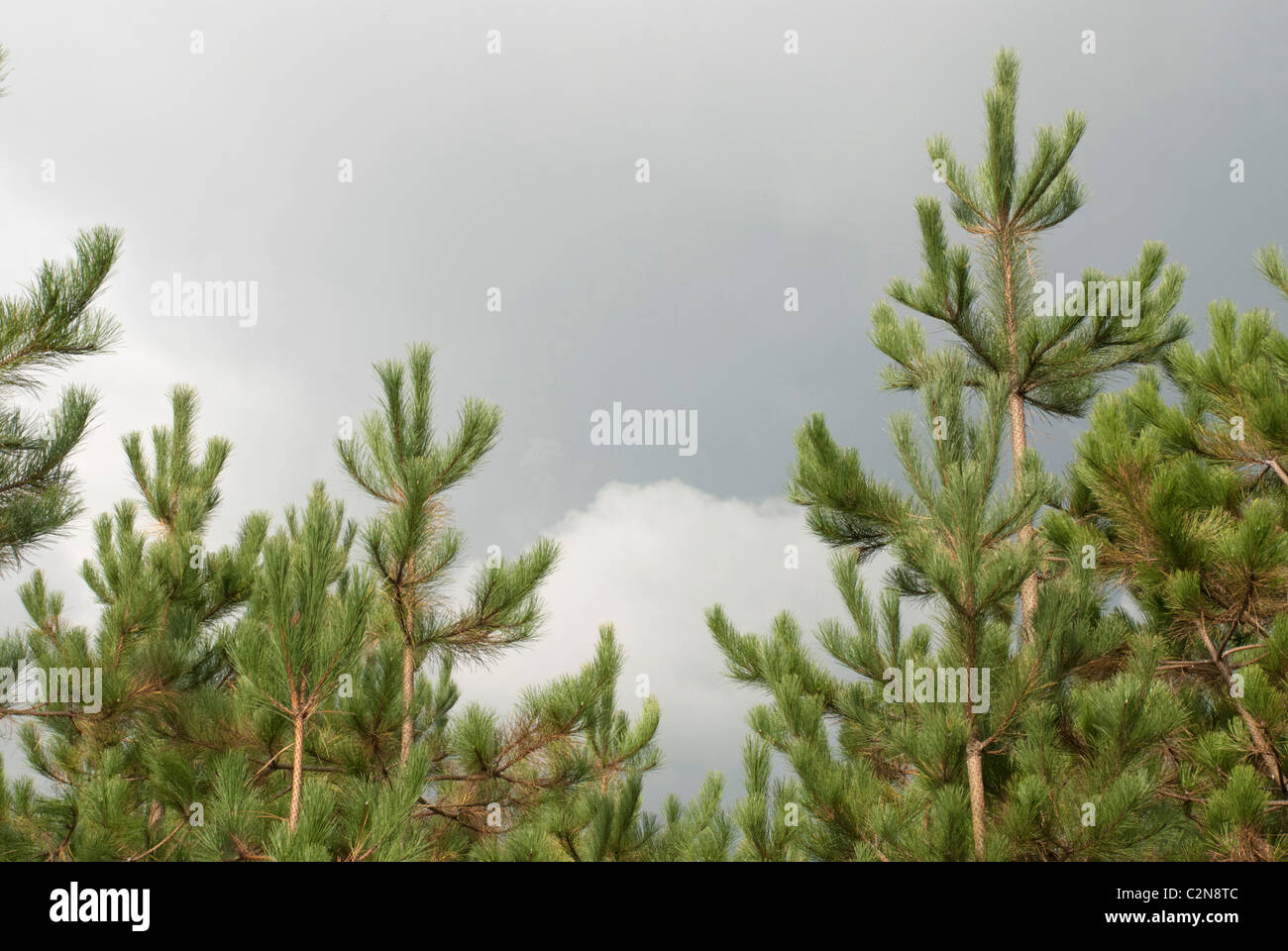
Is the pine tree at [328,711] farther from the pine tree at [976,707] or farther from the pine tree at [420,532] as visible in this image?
the pine tree at [976,707]

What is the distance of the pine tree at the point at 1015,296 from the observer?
7145 millimetres

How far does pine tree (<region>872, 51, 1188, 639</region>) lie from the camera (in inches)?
281

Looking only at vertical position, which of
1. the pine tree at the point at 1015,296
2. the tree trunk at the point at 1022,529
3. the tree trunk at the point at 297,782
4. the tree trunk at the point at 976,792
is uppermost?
the pine tree at the point at 1015,296

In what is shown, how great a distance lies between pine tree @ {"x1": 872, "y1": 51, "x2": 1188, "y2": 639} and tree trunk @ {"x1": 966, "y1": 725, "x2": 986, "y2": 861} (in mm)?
2607

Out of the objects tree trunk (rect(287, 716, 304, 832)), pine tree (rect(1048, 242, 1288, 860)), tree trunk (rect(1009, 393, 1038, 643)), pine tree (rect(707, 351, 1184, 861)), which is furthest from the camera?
pine tree (rect(1048, 242, 1288, 860))

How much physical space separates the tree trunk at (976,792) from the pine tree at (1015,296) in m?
2.61

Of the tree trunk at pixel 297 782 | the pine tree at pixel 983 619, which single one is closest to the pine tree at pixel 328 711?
the tree trunk at pixel 297 782

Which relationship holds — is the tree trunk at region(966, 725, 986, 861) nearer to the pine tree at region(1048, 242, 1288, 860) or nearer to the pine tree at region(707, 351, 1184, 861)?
the pine tree at region(707, 351, 1184, 861)

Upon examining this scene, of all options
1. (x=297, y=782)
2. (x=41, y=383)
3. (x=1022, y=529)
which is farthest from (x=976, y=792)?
(x=41, y=383)

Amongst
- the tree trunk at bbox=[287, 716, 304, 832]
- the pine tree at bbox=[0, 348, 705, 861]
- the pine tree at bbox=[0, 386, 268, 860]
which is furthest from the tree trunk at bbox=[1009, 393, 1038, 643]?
the pine tree at bbox=[0, 386, 268, 860]

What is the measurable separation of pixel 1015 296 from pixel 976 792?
388 cm
